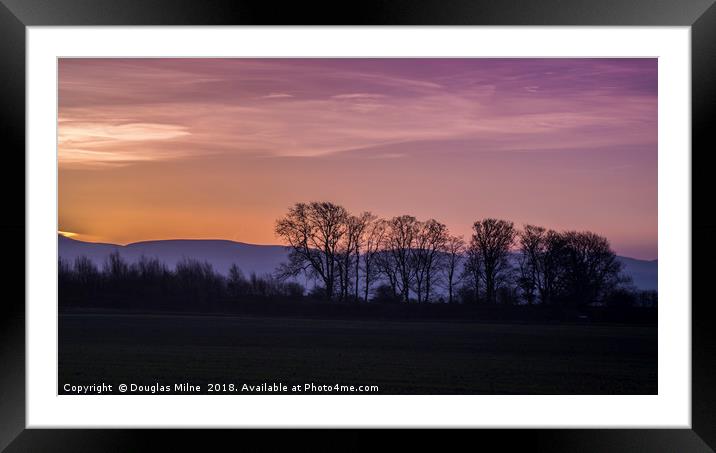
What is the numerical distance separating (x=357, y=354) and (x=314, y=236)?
6.70 m

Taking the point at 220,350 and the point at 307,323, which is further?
the point at 307,323

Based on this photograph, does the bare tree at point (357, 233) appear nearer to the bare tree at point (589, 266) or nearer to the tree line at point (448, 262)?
the tree line at point (448, 262)

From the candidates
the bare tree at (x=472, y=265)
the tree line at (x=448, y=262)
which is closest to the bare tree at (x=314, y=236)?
the tree line at (x=448, y=262)

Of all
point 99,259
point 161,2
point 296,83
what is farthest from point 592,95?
point 161,2

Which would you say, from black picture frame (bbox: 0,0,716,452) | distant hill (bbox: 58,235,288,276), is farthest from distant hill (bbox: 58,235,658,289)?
black picture frame (bbox: 0,0,716,452)

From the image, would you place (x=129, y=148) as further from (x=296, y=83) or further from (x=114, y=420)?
(x=114, y=420)

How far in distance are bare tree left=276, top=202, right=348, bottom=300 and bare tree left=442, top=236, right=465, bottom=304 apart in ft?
11.5

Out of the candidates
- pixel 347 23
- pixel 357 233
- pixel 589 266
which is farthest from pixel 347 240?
pixel 347 23

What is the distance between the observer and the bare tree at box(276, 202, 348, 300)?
26.1m

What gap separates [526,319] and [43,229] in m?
24.5

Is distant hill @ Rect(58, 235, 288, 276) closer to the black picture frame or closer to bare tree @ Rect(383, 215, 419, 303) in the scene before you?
bare tree @ Rect(383, 215, 419, 303)

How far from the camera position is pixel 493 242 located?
86.1ft

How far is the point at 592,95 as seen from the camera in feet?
71.3

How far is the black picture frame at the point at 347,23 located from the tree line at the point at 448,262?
1981cm
